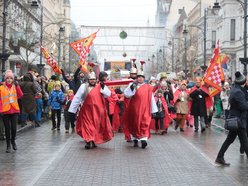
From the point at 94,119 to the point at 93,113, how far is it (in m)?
0.14

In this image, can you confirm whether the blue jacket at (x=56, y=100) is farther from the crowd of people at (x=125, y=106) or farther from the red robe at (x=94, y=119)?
the red robe at (x=94, y=119)

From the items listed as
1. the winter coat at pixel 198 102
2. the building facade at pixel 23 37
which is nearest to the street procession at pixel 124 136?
the winter coat at pixel 198 102

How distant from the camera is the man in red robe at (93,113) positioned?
47.9 feet

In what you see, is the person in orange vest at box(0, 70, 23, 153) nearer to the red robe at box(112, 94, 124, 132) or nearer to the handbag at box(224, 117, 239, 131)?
the handbag at box(224, 117, 239, 131)

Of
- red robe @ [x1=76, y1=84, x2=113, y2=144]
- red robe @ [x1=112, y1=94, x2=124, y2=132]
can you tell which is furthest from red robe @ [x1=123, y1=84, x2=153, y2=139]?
red robe @ [x1=112, y1=94, x2=124, y2=132]

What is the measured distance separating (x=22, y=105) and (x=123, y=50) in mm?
60675

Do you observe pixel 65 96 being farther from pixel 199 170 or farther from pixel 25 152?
pixel 199 170

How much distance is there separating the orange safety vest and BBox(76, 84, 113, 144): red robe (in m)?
1.72

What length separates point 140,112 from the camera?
15.0m

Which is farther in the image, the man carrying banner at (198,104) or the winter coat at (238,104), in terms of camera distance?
the man carrying banner at (198,104)

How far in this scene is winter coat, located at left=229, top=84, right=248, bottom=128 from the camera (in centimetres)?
1167

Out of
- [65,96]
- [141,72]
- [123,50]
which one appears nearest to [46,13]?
[123,50]

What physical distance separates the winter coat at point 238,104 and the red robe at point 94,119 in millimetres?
3831

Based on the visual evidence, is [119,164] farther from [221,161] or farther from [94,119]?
[94,119]
